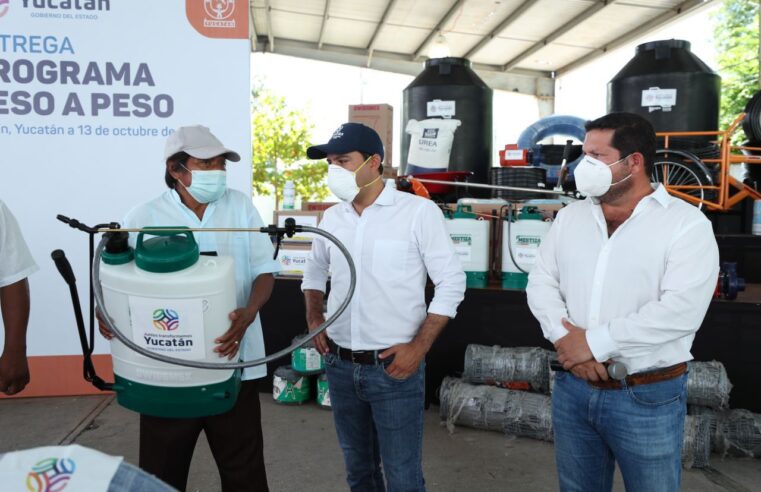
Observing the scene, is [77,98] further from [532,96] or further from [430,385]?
[532,96]

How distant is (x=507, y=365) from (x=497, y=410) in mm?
263

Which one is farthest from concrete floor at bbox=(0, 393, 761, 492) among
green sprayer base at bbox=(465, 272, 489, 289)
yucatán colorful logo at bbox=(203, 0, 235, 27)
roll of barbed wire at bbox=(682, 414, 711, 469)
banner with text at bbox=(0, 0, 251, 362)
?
yucatán colorful logo at bbox=(203, 0, 235, 27)

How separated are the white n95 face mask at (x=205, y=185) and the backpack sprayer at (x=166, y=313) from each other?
323 millimetres

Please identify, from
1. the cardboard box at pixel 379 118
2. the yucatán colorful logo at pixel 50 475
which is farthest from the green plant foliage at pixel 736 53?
the yucatán colorful logo at pixel 50 475

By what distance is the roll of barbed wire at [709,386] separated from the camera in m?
3.13

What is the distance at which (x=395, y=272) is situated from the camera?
1933 millimetres

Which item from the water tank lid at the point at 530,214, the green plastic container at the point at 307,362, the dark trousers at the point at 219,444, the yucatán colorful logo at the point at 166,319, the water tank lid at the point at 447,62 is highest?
the water tank lid at the point at 447,62

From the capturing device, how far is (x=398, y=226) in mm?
1938

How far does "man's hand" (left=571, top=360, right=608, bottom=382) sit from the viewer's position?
5.34ft

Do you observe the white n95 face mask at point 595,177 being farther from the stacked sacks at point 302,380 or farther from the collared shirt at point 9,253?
the stacked sacks at point 302,380

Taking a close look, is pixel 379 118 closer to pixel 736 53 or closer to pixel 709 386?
pixel 709 386

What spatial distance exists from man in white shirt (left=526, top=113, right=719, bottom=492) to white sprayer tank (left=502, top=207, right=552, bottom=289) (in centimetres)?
178

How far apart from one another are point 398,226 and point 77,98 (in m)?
2.97

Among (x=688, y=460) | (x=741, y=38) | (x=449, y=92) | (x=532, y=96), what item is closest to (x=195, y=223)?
(x=688, y=460)
